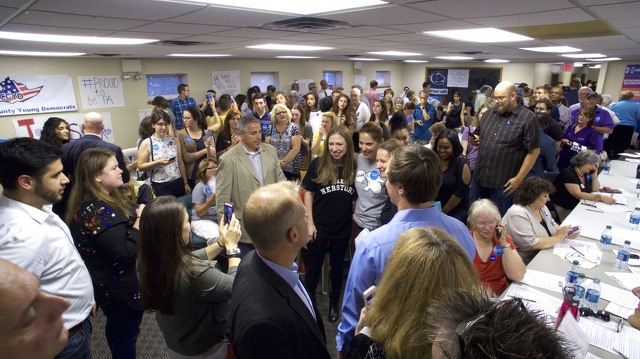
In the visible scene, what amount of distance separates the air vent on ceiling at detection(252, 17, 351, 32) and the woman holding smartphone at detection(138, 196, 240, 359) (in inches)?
62.8

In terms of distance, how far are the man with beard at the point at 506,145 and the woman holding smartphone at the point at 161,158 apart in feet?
10.3

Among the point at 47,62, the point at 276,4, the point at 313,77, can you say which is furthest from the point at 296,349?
the point at 313,77

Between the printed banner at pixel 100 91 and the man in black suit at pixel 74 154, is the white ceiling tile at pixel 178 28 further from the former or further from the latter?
the printed banner at pixel 100 91

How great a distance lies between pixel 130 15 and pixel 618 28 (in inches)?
153

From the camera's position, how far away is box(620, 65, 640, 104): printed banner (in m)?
9.52

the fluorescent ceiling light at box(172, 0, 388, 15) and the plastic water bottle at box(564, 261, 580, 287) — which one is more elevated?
the fluorescent ceiling light at box(172, 0, 388, 15)

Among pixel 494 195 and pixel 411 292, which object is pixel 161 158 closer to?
pixel 411 292

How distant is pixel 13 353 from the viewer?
0.62m

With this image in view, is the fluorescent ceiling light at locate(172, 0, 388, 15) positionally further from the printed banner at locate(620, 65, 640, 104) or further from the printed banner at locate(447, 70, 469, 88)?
the printed banner at locate(620, 65, 640, 104)

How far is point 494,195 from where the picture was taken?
326 centimetres

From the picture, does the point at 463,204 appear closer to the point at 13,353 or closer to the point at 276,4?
the point at 276,4

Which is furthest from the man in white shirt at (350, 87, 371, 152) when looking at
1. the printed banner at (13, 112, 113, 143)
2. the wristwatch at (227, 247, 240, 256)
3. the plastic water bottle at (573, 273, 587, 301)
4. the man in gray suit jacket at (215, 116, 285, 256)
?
the printed banner at (13, 112, 113, 143)

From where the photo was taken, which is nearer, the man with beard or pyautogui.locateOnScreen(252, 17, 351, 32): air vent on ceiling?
pyautogui.locateOnScreen(252, 17, 351, 32): air vent on ceiling

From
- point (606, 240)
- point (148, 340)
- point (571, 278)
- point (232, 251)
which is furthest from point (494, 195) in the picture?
point (148, 340)
